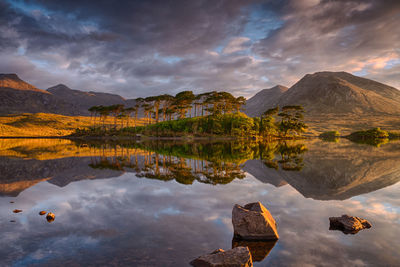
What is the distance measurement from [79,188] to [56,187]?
1.59 m

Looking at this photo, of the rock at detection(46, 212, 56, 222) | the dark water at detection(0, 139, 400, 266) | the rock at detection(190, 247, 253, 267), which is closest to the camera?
the rock at detection(190, 247, 253, 267)

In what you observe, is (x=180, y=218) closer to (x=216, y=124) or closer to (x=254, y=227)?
(x=254, y=227)

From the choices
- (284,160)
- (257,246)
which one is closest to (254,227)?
(257,246)

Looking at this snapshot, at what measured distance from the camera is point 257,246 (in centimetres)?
731

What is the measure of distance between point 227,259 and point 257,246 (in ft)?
5.97

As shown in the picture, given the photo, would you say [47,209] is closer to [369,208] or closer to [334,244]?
[334,244]

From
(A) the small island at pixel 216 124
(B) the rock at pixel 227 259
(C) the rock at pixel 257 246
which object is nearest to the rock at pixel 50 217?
(B) the rock at pixel 227 259

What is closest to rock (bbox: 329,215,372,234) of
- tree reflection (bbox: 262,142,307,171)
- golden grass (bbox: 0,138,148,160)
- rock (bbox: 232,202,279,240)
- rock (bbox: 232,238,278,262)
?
rock (bbox: 232,202,279,240)

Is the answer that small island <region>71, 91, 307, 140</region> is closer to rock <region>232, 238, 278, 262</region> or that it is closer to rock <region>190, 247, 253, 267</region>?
rock <region>232, 238, 278, 262</region>

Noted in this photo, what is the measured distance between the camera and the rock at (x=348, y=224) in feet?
27.3

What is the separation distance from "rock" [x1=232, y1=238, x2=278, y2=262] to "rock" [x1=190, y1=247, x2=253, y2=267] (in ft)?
2.52

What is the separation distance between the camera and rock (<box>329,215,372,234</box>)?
27.3ft

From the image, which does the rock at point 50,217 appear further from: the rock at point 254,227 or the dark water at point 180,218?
the rock at point 254,227

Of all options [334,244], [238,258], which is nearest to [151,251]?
[238,258]
